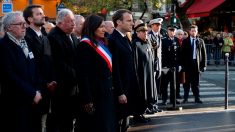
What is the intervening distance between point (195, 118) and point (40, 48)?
4.69 metres

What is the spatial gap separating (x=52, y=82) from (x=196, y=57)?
6.63 m

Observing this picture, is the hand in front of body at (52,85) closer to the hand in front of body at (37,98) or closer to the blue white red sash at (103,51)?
the hand in front of body at (37,98)

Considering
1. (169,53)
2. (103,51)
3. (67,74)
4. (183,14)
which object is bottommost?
(169,53)

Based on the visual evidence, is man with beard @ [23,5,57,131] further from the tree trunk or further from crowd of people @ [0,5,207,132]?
the tree trunk

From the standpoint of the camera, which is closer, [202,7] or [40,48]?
[40,48]

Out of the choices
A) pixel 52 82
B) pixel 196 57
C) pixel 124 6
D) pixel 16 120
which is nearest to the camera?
pixel 16 120

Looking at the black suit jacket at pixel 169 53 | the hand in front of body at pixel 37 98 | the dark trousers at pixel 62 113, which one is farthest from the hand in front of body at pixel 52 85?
the black suit jacket at pixel 169 53

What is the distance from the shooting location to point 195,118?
11203 mm

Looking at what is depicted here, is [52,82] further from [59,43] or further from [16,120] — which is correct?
[16,120]

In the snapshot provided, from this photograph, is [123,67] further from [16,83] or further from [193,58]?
[193,58]

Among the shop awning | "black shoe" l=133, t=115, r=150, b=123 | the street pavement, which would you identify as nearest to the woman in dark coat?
the street pavement

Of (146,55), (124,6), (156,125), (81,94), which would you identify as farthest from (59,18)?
(124,6)

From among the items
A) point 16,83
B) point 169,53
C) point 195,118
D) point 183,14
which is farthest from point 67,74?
point 183,14

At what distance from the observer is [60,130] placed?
795 centimetres
